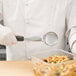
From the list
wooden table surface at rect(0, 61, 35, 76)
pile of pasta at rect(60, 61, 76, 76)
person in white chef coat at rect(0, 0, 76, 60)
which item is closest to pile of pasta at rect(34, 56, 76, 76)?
pile of pasta at rect(60, 61, 76, 76)

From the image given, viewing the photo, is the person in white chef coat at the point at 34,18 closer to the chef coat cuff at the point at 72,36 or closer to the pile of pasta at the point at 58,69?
the chef coat cuff at the point at 72,36

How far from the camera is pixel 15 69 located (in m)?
1.10

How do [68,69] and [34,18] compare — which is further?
[34,18]

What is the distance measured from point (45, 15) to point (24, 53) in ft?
0.94

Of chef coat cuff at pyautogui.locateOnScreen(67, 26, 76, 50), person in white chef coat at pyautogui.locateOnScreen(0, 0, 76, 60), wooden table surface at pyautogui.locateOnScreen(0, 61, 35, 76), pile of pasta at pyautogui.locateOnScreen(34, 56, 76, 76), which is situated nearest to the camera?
pile of pasta at pyautogui.locateOnScreen(34, 56, 76, 76)

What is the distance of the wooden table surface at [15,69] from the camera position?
104cm

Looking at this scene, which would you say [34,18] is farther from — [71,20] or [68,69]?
[68,69]

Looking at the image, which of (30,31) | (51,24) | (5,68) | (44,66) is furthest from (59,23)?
(44,66)

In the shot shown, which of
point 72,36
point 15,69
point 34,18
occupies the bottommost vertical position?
point 15,69

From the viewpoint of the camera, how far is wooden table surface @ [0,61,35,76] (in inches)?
40.9

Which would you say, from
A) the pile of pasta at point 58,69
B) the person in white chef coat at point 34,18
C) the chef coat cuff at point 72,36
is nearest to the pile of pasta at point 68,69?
the pile of pasta at point 58,69

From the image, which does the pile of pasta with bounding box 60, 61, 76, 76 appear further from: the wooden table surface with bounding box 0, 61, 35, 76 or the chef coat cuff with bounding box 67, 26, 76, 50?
the chef coat cuff with bounding box 67, 26, 76, 50

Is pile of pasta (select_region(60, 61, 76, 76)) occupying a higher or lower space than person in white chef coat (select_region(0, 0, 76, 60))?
lower

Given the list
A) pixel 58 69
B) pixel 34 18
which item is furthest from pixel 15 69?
pixel 34 18
